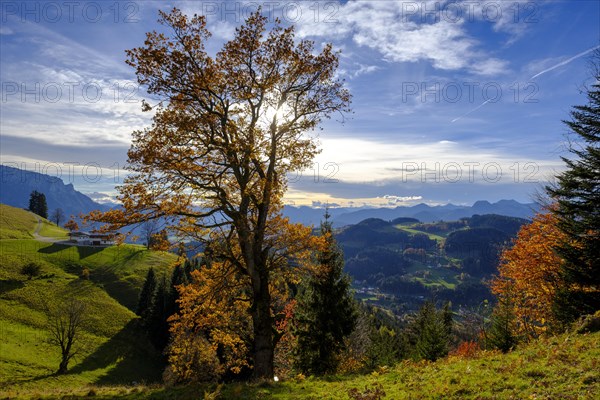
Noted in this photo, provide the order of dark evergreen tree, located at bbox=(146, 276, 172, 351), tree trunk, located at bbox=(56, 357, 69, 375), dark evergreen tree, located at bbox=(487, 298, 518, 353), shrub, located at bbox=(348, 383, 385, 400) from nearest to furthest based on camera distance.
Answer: shrub, located at bbox=(348, 383, 385, 400) → dark evergreen tree, located at bbox=(487, 298, 518, 353) → tree trunk, located at bbox=(56, 357, 69, 375) → dark evergreen tree, located at bbox=(146, 276, 172, 351)

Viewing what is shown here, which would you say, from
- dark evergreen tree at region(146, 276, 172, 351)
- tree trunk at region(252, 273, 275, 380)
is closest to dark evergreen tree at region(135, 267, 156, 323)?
dark evergreen tree at region(146, 276, 172, 351)

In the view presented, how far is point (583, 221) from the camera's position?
84.2 feet

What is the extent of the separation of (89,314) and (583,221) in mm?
Answer: 93926

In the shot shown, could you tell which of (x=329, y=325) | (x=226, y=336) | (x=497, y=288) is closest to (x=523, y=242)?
(x=497, y=288)

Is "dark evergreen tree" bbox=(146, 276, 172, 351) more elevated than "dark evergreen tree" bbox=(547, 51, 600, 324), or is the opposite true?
"dark evergreen tree" bbox=(547, 51, 600, 324)

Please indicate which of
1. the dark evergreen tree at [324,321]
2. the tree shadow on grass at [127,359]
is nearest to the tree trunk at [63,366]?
the tree shadow on grass at [127,359]

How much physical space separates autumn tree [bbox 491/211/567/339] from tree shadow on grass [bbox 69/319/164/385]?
194 ft

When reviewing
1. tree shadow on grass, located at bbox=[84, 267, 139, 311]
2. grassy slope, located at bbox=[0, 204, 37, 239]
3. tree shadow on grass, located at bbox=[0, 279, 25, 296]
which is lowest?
tree shadow on grass, located at bbox=[84, 267, 139, 311]

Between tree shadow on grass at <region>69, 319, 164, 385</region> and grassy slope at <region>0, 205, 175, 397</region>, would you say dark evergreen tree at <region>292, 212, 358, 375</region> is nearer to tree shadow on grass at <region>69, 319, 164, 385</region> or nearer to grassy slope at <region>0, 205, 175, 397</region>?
grassy slope at <region>0, 205, 175, 397</region>

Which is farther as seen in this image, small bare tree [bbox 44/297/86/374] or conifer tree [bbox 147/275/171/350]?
conifer tree [bbox 147/275/171/350]

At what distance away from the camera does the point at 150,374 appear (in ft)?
226

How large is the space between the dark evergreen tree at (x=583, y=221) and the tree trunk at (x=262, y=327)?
75.9 feet

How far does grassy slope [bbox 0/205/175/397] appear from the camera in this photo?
5456 centimetres

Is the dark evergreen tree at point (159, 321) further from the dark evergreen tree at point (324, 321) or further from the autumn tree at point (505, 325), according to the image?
the autumn tree at point (505, 325)
